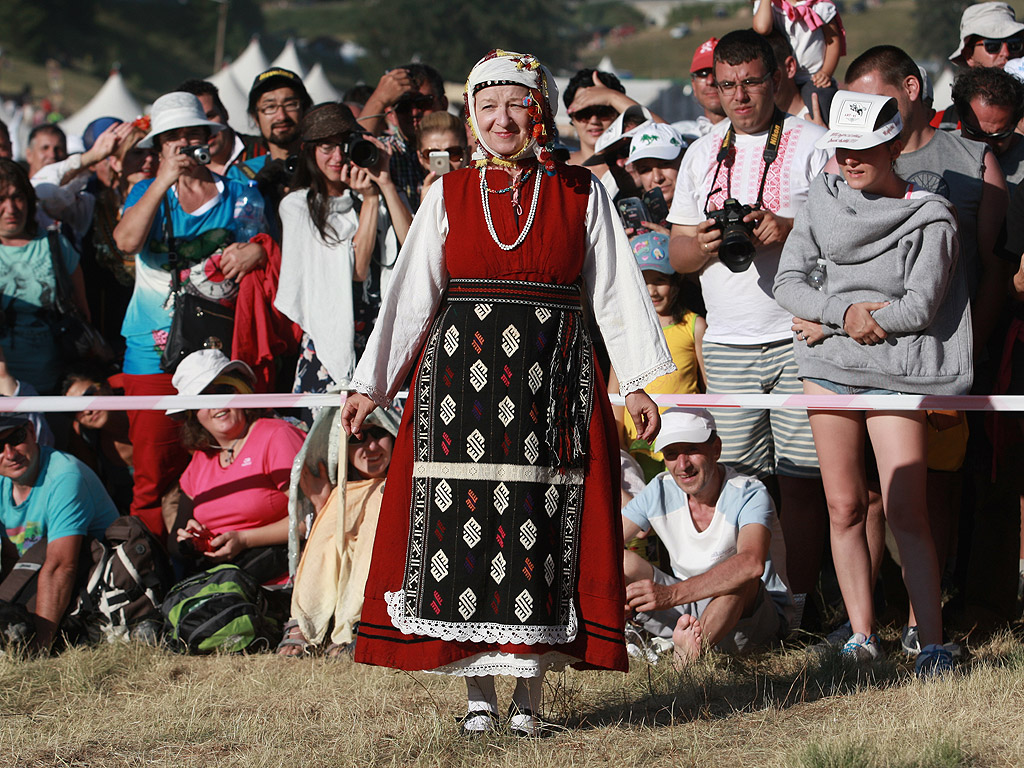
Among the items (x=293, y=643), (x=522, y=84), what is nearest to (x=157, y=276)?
(x=293, y=643)

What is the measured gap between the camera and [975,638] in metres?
4.96

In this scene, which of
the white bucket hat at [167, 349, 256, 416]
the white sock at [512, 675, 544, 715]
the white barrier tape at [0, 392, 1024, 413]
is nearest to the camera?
the white sock at [512, 675, 544, 715]

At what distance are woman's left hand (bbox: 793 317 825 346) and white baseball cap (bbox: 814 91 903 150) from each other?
24.4 inches

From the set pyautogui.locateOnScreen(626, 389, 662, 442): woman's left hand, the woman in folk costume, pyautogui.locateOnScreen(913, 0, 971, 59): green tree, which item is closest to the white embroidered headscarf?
the woman in folk costume

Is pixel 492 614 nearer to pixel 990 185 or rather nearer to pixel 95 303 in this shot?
pixel 990 185

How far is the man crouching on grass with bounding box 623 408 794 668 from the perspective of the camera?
4668 mm

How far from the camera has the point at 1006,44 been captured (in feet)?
19.7

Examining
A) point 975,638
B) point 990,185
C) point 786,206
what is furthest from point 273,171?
point 975,638

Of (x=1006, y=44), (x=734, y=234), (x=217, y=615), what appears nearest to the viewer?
(x=734, y=234)

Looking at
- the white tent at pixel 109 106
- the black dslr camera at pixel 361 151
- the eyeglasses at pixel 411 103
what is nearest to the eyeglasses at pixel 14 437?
the black dslr camera at pixel 361 151

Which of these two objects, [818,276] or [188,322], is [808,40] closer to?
[818,276]

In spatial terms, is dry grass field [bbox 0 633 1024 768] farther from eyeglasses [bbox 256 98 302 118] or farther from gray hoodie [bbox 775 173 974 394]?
eyeglasses [bbox 256 98 302 118]

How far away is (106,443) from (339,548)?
1.83 meters

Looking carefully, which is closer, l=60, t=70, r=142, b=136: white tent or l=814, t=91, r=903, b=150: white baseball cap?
l=814, t=91, r=903, b=150: white baseball cap
